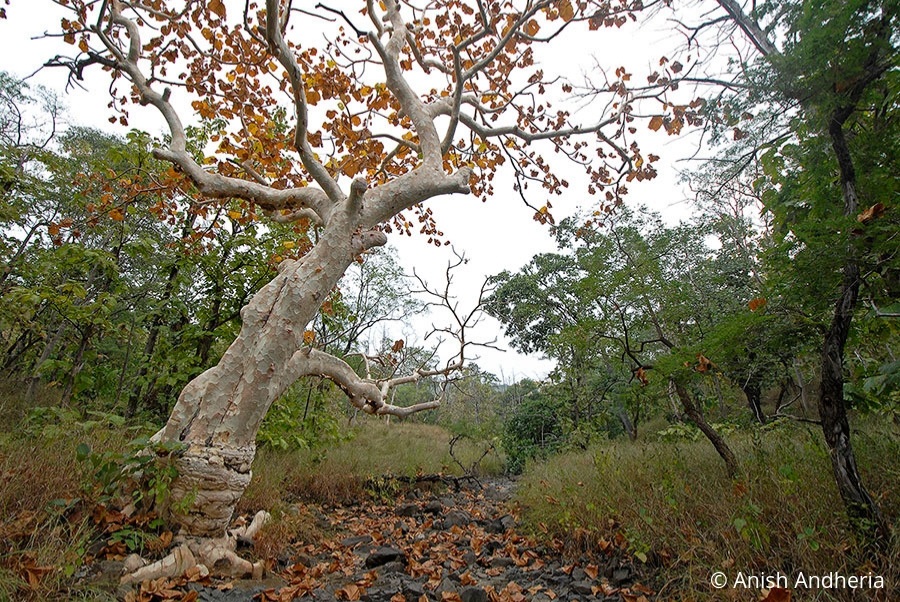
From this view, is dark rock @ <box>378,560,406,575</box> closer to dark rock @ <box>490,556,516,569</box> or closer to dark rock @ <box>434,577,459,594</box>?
dark rock @ <box>434,577,459,594</box>

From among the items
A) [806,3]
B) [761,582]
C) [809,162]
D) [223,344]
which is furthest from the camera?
[223,344]

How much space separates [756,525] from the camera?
2482 mm

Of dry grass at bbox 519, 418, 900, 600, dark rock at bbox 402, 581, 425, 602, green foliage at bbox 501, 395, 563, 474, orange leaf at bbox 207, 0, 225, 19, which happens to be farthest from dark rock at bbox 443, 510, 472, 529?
orange leaf at bbox 207, 0, 225, 19

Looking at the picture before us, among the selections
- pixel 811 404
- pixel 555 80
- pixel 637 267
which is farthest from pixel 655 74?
pixel 811 404

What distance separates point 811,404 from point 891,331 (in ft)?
33.0

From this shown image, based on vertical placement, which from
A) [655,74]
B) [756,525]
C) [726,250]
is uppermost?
[726,250]

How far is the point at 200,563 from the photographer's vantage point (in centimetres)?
253

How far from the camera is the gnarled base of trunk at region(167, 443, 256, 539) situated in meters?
2.59

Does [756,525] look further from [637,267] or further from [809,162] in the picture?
[637,267]

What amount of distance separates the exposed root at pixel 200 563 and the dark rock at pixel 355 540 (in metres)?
1.38

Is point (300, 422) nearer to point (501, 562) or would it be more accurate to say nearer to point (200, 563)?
point (200, 563)

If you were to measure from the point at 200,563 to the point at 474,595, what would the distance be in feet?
6.26

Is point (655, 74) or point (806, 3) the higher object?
point (655, 74)

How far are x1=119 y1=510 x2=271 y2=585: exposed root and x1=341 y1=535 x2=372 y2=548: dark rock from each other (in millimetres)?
1384
